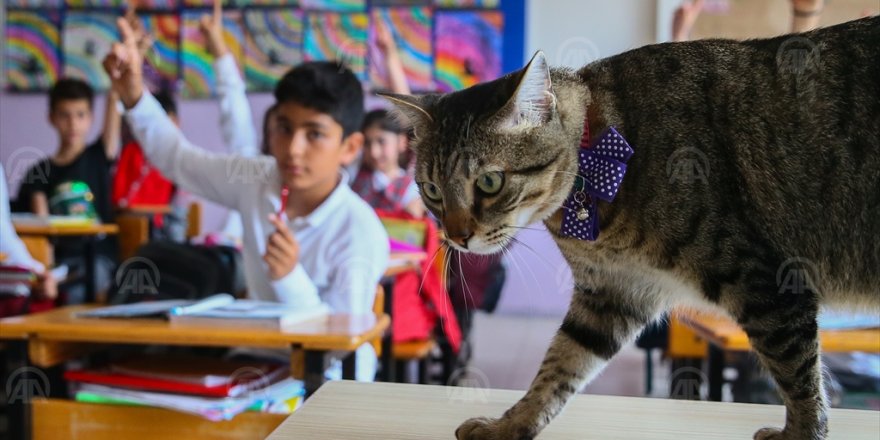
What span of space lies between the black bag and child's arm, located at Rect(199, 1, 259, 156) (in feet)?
1.08

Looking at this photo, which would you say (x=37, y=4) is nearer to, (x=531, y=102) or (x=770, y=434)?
(x=531, y=102)

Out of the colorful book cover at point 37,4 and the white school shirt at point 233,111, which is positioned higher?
the colorful book cover at point 37,4

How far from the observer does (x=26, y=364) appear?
146cm

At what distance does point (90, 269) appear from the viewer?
234cm

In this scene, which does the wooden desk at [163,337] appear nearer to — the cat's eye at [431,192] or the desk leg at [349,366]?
the desk leg at [349,366]

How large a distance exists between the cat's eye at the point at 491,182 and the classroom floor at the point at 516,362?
5.58 feet

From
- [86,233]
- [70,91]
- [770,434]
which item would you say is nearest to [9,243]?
[86,233]

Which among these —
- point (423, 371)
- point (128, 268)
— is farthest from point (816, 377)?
point (128, 268)

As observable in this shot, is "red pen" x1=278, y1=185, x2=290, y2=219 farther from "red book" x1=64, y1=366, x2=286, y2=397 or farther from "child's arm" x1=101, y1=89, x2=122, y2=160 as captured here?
"child's arm" x1=101, y1=89, x2=122, y2=160

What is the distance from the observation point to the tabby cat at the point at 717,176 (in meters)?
0.74

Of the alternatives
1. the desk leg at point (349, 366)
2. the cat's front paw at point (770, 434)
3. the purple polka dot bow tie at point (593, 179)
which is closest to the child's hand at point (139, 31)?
the desk leg at point (349, 366)

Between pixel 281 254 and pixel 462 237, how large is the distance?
103 centimetres

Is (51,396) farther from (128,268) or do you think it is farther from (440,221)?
(440,221)

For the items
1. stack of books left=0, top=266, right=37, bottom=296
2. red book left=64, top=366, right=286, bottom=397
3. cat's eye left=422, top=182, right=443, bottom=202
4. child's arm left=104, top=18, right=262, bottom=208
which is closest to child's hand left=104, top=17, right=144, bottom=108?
child's arm left=104, top=18, right=262, bottom=208
